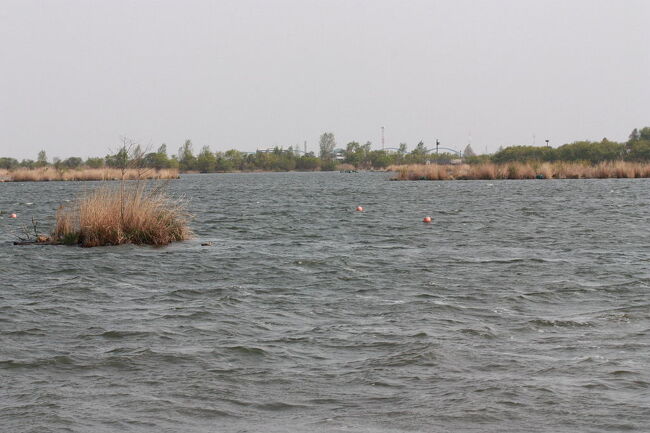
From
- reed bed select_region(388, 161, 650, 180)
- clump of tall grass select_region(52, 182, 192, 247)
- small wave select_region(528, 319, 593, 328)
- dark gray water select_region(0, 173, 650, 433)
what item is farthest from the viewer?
reed bed select_region(388, 161, 650, 180)

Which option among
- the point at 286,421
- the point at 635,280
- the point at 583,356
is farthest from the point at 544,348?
the point at 635,280

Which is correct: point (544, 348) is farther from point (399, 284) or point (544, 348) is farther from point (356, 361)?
point (399, 284)

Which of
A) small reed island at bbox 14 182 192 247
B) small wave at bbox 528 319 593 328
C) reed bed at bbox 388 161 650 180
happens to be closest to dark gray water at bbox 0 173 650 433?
small wave at bbox 528 319 593 328

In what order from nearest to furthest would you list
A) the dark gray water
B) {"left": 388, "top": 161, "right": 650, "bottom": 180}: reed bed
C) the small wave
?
the dark gray water → the small wave → {"left": 388, "top": 161, "right": 650, "bottom": 180}: reed bed

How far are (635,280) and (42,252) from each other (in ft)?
48.2

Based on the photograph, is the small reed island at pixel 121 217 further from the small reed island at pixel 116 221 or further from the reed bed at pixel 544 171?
the reed bed at pixel 544 171

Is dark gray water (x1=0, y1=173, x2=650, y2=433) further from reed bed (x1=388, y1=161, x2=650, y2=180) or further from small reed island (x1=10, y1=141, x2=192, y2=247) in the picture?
reed bed (x1=388, y1=161, x2=650, y2=180)

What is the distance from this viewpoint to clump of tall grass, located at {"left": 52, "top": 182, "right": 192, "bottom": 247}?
22891 millimetres

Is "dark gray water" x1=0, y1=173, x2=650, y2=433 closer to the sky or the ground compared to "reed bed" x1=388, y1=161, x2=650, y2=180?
closer to the ground

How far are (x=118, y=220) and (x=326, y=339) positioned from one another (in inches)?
514

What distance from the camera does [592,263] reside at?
773 inches

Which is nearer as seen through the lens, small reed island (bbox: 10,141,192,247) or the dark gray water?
the dark gray water

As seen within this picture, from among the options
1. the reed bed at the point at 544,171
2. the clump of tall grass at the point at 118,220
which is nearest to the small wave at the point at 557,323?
the clump of tall grass at the point at 118,220

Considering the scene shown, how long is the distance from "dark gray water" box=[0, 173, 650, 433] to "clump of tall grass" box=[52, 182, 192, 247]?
883 mm
